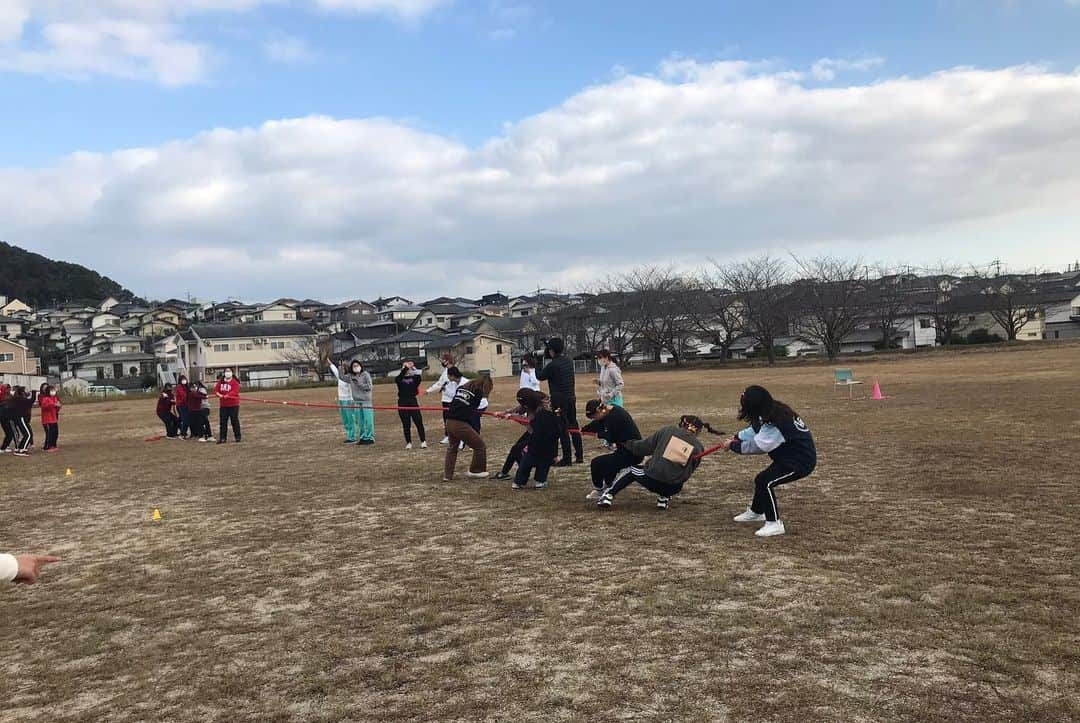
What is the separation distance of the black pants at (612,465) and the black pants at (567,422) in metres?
1.89

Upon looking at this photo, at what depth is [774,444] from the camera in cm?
668

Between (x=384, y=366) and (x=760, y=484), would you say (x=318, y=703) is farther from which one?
(x=384, y=366)

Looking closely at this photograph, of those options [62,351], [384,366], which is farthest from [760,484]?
[62,351]

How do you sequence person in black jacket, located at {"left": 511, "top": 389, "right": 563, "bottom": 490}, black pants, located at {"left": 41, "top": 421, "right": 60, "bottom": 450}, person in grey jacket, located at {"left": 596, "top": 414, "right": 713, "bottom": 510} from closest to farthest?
1. person in grey jacket, located at {"left": 596, "top": 414, "right": 713, "bottom": 510}
2. person in black jacket, located at {"left": 511, "top": 389, "right": 563, "bottom": 490}
3. black pants, located at {"left": 41, "top": 421, "right": 60, "bottom": 450}

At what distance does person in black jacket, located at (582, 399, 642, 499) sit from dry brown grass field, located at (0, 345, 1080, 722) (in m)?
0.42

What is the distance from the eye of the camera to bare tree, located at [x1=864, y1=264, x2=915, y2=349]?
60.8 m

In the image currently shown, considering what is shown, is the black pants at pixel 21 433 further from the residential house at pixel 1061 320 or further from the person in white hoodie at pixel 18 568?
the residential house at pixel 1061 320

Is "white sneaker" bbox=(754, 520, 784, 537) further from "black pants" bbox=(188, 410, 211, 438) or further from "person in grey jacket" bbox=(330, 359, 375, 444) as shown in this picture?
"black pants" bbox=(188, 410, 211, 438)

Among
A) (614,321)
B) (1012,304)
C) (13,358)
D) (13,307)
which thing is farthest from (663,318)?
(13,307)

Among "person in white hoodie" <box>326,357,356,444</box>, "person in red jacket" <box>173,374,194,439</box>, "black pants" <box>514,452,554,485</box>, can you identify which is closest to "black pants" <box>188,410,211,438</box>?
"person in red jacket" <box>173,374,194,439</box>

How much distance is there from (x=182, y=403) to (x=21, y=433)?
328cm

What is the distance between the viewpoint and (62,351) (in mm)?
84938

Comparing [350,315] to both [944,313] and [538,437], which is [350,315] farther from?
[538,437]

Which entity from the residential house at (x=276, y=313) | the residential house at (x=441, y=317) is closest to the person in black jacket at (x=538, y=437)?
the residential house at (x=441, y=317)
